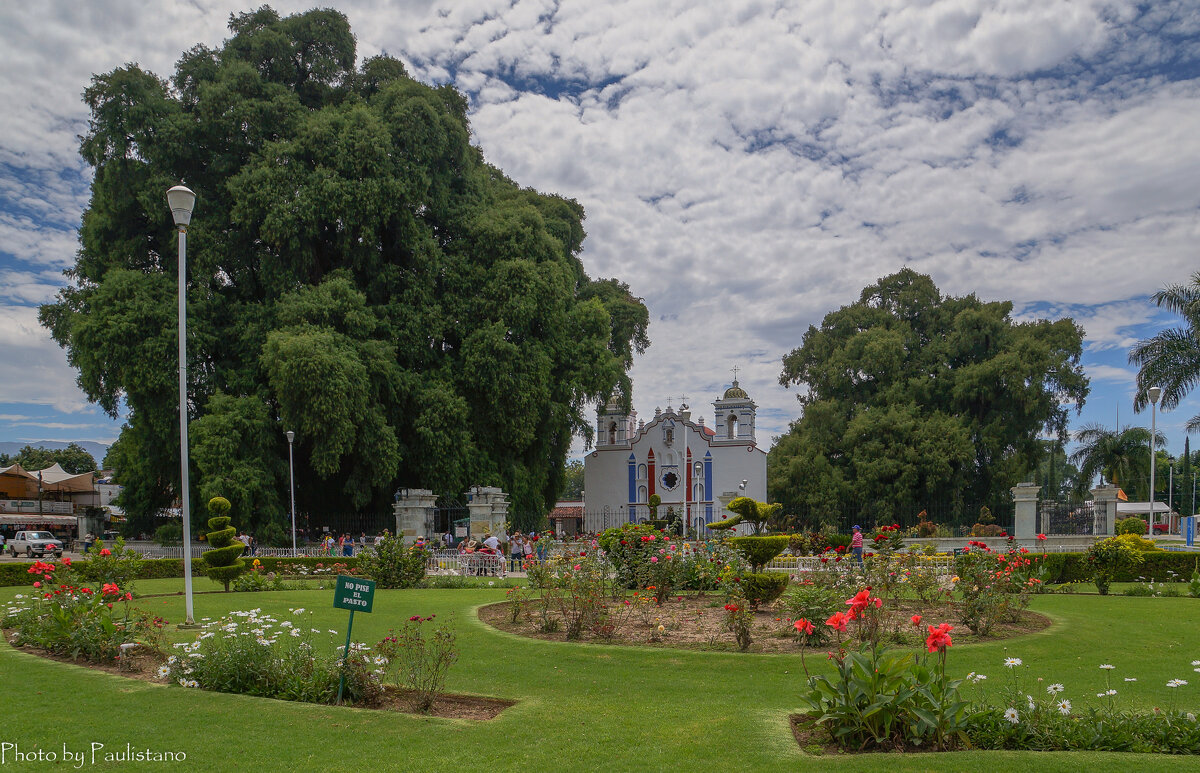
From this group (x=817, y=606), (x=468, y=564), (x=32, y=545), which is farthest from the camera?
(x=32, y=545)

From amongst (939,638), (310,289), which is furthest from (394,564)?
(939,638)

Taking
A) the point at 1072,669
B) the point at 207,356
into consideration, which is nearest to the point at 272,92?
the point at 207,356

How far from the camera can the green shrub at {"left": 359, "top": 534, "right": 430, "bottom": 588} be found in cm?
1628

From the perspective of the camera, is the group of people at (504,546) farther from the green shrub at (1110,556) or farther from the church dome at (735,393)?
the church dome at (735,393)

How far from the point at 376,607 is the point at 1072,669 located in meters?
9.52

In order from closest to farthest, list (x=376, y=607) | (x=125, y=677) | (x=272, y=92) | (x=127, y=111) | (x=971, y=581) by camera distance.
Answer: (x=125, y=677) → (x=971, y=581) → (x=376, y=607) → (x=127, y=111) → (x=272, y=92)

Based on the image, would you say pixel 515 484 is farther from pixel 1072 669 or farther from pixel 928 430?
pixel 1072 669

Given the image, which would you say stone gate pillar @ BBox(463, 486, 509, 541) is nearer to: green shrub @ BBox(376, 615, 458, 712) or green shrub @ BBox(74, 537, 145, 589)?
green shrub @ BBox(74, 537, 145, 589)

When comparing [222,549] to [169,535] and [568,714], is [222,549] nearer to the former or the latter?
[568,714]

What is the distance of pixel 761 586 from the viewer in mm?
11195

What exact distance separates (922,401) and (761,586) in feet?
87.8

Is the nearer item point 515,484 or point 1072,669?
point 1072,669

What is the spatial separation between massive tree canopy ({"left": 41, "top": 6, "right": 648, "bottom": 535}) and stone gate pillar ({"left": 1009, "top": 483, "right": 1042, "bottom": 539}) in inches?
603

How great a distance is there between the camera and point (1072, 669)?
7551 millimetres
